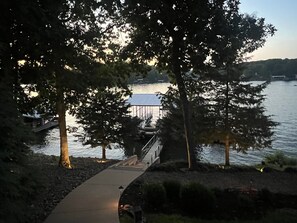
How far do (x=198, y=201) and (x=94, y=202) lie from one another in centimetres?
267

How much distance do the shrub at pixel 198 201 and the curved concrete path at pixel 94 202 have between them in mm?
1822

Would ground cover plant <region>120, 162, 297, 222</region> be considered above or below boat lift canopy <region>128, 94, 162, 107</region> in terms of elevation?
above

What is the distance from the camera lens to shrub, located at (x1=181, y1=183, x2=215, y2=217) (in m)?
8.12

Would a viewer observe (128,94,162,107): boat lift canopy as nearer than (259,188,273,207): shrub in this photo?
No

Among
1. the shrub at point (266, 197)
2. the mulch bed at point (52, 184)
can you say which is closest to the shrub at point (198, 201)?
the shrub at point (266, 197)

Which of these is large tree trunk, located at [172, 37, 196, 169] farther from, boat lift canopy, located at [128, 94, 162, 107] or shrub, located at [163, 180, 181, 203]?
boat lift canopy, located at [128, 94, 162, 107]

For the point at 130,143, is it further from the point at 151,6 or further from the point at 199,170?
the point at 151,6

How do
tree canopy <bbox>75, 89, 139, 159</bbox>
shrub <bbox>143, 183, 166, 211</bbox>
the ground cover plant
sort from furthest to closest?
tree canopy <bbox>75, 89, 139, 159</bbox> → shrub <bbox>143, 183, 166, 211</bbox> → the ground cover plant

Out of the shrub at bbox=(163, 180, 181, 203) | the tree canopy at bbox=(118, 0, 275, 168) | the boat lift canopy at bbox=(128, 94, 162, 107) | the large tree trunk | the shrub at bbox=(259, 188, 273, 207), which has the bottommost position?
the boat lift canopy at bbox=(128, 94, 162, 107)

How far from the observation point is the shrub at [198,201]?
26.7 feet

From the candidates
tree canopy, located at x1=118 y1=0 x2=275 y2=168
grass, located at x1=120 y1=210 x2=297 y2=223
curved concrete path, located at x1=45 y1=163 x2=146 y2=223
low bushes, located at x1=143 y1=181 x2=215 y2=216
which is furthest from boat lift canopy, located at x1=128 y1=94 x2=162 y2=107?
grass, located at x1=120 y1=210 x2=297 y2=223

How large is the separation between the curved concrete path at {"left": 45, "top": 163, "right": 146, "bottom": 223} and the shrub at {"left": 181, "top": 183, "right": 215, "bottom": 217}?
1822 millimetres

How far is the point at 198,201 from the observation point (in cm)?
820

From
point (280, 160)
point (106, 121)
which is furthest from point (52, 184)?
point (280, 160)
